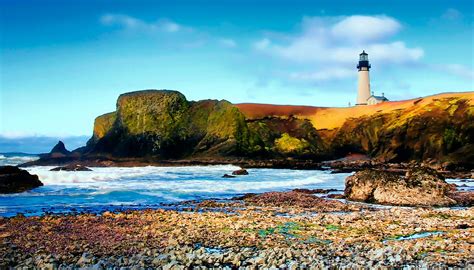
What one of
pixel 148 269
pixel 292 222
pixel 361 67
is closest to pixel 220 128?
pixel 361 67

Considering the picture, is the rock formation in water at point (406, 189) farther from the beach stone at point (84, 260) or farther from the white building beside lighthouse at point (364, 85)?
the white building beside lighthouse at point (364, 85)

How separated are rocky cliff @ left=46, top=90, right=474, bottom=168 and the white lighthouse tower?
35.6 feet

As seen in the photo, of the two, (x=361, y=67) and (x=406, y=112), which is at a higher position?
(x=361, y=67)

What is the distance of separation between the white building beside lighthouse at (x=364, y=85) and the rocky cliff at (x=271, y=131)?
9007 millimetres

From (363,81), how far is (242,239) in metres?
101

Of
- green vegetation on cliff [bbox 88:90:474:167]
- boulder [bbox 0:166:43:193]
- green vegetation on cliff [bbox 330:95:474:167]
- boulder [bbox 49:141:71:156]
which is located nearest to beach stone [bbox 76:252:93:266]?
boulder [bbox 0:166:43:193]

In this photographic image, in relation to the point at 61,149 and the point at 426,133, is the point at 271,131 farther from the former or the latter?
the point at 61,149

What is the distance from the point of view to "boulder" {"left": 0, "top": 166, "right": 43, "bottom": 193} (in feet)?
92.5

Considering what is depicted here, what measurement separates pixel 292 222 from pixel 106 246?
265 inches

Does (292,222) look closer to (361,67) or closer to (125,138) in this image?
(125,138)

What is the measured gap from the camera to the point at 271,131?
95.2m

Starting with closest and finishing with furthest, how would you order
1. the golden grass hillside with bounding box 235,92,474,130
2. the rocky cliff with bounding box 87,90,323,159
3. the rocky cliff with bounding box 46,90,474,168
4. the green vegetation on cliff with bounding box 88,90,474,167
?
the green vegetation on cliff with bounding box 88,90,474,167 → the rocky cliff with bounding box 46,90,474,168 → the rocky cliff with bounding box 87,90,323,159 → the golden grass hillside with bounding box 235,92,474,130

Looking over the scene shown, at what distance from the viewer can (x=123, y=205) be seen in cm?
2347

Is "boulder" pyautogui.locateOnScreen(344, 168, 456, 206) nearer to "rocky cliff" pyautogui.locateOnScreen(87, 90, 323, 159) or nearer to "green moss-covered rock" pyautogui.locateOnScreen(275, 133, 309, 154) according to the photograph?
"rocky cliff" pyautogui.locateOnScreen(87, 90, 323, 159)
